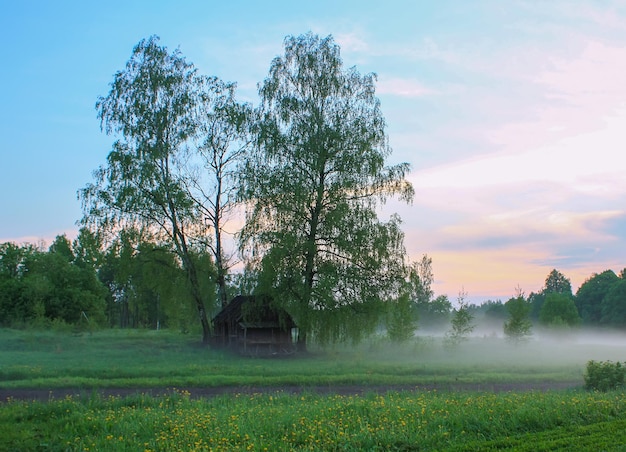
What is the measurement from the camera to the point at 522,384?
811 inches

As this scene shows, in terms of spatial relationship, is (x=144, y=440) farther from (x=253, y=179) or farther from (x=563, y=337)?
(x=563, y=337)

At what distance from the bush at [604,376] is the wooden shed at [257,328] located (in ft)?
62.9

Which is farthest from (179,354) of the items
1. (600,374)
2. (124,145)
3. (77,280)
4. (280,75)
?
(77,280)

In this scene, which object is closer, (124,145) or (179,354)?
(179,354)

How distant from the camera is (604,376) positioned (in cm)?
1789

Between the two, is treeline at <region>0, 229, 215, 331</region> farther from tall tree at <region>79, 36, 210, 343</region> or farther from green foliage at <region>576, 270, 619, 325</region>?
green foliage at <region>576, 270, 619, 325</region>

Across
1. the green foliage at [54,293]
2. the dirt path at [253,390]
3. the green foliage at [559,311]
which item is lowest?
the dirt path at [253,390]

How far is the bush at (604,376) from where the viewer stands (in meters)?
17.6

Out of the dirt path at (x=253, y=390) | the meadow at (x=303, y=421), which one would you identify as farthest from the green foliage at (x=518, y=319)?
the meadow at (x=303, y=421)

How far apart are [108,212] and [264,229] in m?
10.1

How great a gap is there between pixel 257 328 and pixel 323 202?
29.8 feet

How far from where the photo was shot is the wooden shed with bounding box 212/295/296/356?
34.6 metres

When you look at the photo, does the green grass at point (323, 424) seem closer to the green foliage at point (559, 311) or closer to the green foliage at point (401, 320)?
the green foliage at point (401, 320)

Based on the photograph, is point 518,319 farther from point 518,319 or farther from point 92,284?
point 92,284
